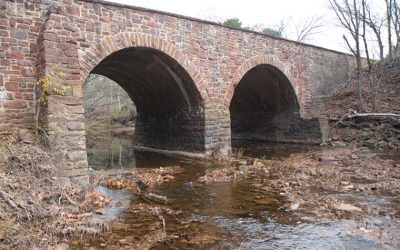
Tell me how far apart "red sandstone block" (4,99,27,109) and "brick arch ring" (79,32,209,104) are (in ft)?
5.22

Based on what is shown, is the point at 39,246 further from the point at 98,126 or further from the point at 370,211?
the point at 98,126

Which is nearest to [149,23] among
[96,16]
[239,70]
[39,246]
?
[96,16]

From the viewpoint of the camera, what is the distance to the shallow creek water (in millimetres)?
3746

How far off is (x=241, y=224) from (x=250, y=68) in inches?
326

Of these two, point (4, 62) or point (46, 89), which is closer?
point (46, 89)

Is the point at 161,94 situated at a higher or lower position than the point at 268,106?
higher

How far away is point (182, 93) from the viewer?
11.1m

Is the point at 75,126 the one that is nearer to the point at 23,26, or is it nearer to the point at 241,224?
the point at 23,26

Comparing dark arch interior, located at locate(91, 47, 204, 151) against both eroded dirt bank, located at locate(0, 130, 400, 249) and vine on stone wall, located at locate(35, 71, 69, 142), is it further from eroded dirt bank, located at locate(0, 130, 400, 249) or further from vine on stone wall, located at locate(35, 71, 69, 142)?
eroded dirt bank, located at locate(0, 130, 400, 249)

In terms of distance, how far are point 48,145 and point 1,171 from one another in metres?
1.33

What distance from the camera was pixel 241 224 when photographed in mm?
4402

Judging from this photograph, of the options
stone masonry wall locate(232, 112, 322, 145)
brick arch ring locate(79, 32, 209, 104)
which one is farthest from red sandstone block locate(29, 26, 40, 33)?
stone masonry wall locate(232, 112, 322, 145)

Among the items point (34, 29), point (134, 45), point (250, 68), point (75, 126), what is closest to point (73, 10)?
point (34, 29)

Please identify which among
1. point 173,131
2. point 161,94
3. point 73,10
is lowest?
point 173,131
